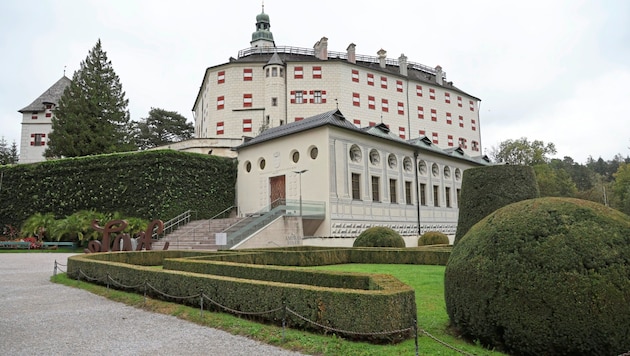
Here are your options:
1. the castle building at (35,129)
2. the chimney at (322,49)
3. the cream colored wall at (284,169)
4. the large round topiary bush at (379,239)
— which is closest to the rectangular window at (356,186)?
the cream colored wall at (284,169)

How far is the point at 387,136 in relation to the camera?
30.6 metres

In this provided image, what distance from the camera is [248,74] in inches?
1868

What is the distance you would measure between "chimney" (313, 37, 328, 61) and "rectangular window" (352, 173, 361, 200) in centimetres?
2474

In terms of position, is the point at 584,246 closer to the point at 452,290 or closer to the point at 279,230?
the point at 452,290

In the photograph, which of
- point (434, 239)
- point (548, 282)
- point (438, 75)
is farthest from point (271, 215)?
point (438, 75)

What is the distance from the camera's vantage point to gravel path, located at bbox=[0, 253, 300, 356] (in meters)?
6.12

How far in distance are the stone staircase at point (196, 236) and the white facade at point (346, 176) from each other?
154 inches

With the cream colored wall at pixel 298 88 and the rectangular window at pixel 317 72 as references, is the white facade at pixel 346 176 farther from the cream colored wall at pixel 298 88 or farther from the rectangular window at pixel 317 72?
the rectangular window at pixel 317 72

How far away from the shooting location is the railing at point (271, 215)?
22.2 metres

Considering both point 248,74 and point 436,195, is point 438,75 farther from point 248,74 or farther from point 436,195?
point 436,195

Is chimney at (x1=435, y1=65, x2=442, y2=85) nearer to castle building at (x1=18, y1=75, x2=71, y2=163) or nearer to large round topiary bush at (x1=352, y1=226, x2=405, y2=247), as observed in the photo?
large round topiary bush at (x1=352, y1=226, x2=405, y2=247)

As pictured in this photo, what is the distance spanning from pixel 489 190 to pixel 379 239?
304 inches

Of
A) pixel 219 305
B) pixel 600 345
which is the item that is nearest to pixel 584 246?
pixel 600 345

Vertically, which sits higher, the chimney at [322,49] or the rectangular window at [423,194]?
the chimney at [322,49]
